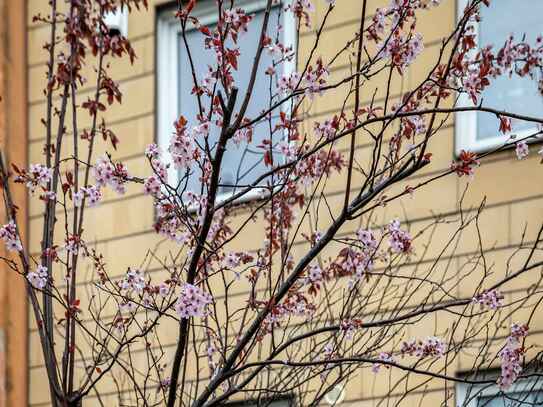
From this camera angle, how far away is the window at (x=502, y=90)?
1036cm

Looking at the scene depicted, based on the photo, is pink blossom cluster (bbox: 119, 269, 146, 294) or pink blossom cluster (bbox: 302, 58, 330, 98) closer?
pink blossom cluster (bbox: 302, 58, 330, 98)

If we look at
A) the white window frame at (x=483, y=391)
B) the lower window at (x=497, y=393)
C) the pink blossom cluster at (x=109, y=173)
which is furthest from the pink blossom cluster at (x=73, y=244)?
the white window frame at (x=483, y=391)

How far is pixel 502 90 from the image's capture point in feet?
34.3

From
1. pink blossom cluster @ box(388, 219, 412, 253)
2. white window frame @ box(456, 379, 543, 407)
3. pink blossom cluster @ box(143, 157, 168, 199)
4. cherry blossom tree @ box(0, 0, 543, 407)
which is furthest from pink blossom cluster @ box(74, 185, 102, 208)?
white window frame @ box(456, 379, 543, 407)

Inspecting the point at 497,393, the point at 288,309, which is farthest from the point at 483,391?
the point at 288,309

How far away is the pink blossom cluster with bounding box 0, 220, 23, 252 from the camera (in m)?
7.48

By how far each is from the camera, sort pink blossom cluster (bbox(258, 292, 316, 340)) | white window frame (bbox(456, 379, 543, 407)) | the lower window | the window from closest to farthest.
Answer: pink blossom cluster (bbox(258, 292, 316, 340)) → the lower window → white window frame (bbox(456, 379, 543, 407)) → the window

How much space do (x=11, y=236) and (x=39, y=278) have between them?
1.01 ft

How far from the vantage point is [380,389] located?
1012 centimetres

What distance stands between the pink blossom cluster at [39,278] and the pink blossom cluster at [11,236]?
0.59 ft

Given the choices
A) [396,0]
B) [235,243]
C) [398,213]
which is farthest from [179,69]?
[396,0]

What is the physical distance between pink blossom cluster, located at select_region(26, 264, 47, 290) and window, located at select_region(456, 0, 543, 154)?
4084 mm

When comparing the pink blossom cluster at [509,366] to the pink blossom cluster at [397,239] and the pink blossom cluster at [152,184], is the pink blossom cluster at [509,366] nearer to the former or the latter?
the pink blossom cluster at [397,239]

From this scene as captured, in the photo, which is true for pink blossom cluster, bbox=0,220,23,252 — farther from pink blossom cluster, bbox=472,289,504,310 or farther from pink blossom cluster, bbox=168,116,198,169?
pink blossom cluster, bbox=472,289,504,310
